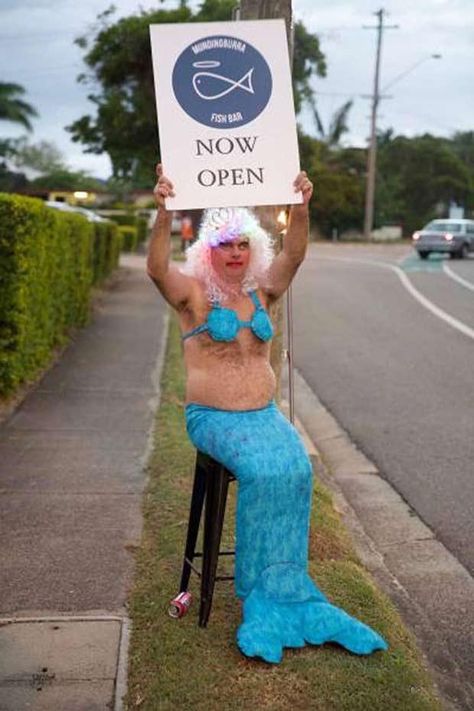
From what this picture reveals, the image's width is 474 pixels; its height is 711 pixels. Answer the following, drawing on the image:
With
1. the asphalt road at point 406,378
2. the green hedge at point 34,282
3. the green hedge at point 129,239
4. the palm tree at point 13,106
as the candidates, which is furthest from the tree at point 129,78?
the palm tree at point 13,106

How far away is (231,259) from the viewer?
14.4 feet

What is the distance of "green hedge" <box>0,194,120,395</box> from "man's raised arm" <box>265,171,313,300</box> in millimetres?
4892

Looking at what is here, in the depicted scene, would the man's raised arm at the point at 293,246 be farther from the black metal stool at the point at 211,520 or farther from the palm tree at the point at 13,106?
the palm tree at the point at 13,106

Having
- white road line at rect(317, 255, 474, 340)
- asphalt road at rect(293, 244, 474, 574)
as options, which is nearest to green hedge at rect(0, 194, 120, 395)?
asphalt road at rect(293, 244, 474, 574)

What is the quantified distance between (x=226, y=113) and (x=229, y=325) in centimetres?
95

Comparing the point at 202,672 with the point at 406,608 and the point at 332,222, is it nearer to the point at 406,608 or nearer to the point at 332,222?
the point at 406,608

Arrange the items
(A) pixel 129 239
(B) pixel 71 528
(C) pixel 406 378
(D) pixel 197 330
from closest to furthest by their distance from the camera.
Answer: (D) pixel 197 330
(B) pixel 71 528
(C) pixel 406 378
(A) pixel 129 239

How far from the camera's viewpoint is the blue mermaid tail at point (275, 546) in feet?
13.4

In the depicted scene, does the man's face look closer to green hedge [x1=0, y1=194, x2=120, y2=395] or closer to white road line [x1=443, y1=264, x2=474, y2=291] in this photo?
green hedge [x1=0, y1=194, x2=120, y2=395]

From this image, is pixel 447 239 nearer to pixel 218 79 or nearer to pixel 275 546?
pixel 218 79

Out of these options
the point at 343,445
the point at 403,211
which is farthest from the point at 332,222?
the point at 343,445

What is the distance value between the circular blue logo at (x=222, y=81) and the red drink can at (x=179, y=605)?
6.75ft

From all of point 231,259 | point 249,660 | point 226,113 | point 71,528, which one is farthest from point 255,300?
point 71,528

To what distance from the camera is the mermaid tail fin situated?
13.4ft
